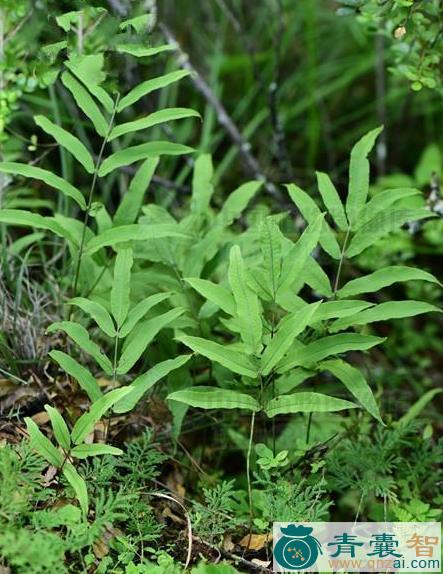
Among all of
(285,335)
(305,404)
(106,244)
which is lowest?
(305,404)

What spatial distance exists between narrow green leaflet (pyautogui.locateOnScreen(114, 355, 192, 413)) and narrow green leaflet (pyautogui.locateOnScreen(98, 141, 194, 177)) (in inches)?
17.2

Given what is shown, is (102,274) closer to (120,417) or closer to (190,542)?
(120,417)

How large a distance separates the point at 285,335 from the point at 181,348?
545 mm

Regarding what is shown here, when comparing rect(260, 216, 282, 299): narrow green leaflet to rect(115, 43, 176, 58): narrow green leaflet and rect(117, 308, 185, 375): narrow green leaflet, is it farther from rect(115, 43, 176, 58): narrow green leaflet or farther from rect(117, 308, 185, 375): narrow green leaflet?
rect(115, 43, 176, 58): narrow green leaflet

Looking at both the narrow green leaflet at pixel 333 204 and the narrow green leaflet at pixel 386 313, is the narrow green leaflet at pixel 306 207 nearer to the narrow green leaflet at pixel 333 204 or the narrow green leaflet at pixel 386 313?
the narrow green leaflet at pixel 333 204

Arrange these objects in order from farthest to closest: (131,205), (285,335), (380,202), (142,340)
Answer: (131,205), (380,202), (142,340), (285,335)

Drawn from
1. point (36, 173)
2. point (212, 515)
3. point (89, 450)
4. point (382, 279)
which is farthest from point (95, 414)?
point (382, 279)

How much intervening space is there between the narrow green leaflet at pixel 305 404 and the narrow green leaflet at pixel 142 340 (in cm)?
27

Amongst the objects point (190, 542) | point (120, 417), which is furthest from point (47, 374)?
point (190, 542)

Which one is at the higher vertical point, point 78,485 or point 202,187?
point 202,187

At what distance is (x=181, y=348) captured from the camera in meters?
2.21

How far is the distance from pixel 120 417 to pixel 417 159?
7.59 ft

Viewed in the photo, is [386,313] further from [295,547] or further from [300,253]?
[295,547]

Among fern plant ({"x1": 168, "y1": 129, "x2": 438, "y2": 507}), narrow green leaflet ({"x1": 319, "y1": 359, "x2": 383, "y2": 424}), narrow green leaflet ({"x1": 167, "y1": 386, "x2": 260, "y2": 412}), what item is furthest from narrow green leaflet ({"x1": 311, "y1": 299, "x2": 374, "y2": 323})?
narrow green leaflet ({"x1": 167, "y1": 386, "x2": 260, "y2": 412})
